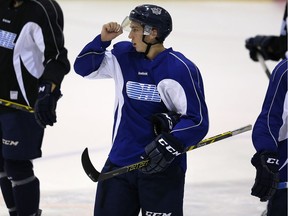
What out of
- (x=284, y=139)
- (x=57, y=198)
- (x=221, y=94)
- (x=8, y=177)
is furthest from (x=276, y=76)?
(x=221, y=94)

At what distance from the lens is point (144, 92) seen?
122 inches

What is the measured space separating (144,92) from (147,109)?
0.07 m

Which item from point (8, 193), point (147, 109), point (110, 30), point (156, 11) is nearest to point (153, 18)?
point (156, 11)

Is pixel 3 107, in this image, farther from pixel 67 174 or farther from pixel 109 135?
pixel 109 135

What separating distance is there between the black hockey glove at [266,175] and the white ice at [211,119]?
161cm

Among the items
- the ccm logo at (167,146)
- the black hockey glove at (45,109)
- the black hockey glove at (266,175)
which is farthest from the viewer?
the black hockey glove at (45,109)

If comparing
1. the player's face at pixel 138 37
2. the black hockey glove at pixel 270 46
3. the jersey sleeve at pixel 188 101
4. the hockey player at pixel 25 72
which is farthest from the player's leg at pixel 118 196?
the black hockey glove at pixel 270 46

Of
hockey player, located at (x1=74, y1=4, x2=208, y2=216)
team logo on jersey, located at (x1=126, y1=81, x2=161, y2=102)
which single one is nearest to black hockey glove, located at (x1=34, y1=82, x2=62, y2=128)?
hockey player, located at (x1=74, y1=4, x2=208, y2=216)

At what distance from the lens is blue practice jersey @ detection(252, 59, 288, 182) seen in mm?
2848

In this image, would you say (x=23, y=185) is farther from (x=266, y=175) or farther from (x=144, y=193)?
(x=266, y=175)

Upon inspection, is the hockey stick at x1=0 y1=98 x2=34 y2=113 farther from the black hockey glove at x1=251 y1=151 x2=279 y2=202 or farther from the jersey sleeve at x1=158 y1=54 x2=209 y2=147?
the black hockey glove at x1=251 y1=151 x2=279 y2=202

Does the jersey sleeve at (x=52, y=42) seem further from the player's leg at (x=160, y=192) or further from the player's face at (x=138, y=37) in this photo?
the player's leg at (x=160, y=192)

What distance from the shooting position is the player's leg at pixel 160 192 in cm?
309

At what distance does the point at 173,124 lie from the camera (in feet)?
9.93
